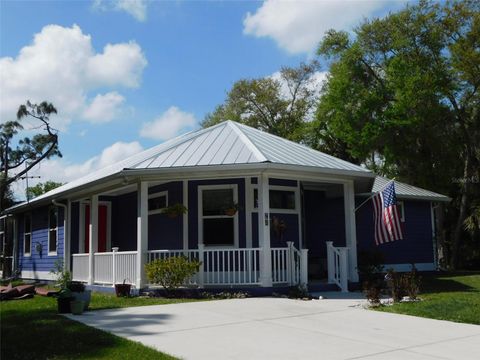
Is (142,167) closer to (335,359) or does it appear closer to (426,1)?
(335,359)

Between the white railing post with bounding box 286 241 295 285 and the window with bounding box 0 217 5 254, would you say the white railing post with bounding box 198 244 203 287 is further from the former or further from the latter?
the window with bounding box 0 217 5 254

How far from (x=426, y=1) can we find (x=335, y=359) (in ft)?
85.8

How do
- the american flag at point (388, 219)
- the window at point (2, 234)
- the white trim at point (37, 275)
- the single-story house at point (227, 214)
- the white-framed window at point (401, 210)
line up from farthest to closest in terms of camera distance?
the window at point (2, 234) < the white-framed window at point (401, 210) < the white trim at point (37, 275) < the american flag at point (388, 219) < the single-story house at point (227, 214)

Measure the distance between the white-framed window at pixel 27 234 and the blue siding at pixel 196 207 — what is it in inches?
460

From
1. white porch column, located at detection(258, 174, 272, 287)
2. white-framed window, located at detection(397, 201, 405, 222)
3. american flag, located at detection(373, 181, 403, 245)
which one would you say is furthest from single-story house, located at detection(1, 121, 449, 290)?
white-framed window, located at detection(397, 201, 405, 222)

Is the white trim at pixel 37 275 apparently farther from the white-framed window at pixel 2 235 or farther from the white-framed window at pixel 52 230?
the white-framed window at pixel 2 235

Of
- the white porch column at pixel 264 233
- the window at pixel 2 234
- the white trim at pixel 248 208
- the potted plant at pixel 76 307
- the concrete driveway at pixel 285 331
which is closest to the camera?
the concrete driveway at pixel 285 331

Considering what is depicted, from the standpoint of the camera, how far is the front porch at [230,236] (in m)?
12.3

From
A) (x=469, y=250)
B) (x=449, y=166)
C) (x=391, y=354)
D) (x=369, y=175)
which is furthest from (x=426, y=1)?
(x=391, y=354)

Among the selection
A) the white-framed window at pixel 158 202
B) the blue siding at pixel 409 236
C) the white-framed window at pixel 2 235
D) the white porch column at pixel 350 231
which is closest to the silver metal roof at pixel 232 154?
the white porch column at pixel 350 231

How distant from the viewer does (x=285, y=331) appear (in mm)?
7734

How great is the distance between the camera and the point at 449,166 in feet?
90.4

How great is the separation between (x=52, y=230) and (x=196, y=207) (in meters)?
8.68

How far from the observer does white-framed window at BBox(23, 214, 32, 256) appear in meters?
22.6
